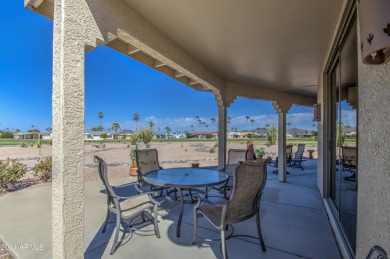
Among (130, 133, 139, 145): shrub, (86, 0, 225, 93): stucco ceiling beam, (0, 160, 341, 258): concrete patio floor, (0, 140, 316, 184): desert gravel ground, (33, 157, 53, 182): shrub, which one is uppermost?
(86, 0, 225, 93): stucco ceiling beam

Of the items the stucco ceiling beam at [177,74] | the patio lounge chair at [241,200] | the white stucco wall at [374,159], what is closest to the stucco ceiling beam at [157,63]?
the stucco ceiling beam at [177,74]

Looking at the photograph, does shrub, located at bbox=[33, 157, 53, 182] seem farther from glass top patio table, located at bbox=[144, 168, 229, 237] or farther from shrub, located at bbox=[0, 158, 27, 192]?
glass top patio table, located at bbox=[144, 168, 229, 237]

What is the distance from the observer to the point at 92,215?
378cm

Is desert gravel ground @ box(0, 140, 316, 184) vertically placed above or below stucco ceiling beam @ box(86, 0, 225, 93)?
below

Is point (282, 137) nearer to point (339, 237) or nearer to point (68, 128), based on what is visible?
point (339, 237)

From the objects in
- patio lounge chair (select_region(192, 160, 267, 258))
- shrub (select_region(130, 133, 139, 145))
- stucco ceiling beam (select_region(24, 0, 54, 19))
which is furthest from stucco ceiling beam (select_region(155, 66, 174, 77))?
shrub (select_region(130, 133, 139, 145))

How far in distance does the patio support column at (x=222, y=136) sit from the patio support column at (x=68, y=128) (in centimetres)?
463

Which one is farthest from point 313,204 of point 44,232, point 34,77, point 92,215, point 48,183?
point 34,77

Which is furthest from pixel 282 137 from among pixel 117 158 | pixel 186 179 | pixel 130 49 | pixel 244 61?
pixel 117 158

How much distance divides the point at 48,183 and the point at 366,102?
7420mm

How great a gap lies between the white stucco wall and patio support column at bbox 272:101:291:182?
5446 mm

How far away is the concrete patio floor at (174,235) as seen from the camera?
2648mm

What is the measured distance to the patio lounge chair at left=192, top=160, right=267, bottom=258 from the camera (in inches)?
96.7

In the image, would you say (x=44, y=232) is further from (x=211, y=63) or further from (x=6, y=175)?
(x=211, y=63)
